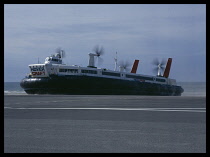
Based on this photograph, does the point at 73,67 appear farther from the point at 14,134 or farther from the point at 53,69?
the point at 14,134

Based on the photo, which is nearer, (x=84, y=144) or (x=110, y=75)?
(x=84, y=144)

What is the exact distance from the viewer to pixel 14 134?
A: 780cm

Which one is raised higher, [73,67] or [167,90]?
[73,67]

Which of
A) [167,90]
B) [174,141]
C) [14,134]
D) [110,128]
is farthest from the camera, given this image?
[167,90]

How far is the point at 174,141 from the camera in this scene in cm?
688

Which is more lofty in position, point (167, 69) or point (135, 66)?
point (135, 66)

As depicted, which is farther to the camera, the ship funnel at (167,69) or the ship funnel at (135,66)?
the ship funnel at (167,69)

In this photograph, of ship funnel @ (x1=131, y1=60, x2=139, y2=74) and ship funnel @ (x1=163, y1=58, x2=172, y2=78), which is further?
ship funnel @ (x1=163, y1=58, x2=172, y2=78)

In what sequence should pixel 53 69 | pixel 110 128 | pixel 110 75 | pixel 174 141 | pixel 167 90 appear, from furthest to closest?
1. pixel 167 90
2. pixel 110 75
3. pixel 53 69
4. pixel 110 128
5. pixel 174 141

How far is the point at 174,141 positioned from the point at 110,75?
52098 mm

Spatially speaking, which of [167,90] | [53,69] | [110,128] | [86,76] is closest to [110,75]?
Answer: [86,76]

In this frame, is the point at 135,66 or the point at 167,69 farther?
the point at 167,69
